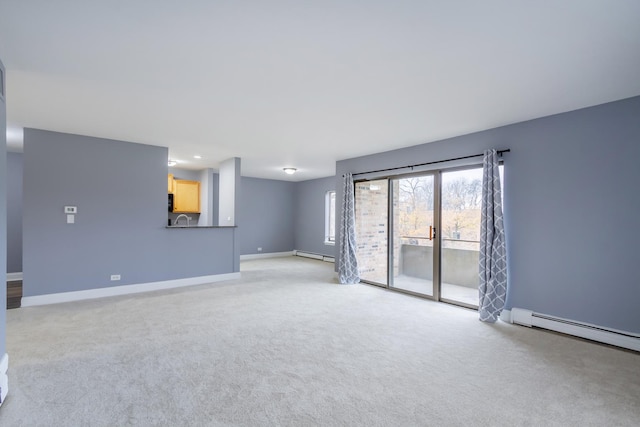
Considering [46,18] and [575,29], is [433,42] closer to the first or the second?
[575,29]

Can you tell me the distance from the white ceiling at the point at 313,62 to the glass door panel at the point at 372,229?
187cm

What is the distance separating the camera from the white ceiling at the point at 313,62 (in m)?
1.88

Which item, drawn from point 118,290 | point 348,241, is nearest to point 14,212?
point 118,290

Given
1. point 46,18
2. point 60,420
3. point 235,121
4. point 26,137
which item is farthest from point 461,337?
point 26,137

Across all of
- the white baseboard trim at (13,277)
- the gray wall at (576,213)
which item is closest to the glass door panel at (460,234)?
the gray wall at (576,213)

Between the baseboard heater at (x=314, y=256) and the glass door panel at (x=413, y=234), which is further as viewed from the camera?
the baseboard heater at (x=314, y=256)

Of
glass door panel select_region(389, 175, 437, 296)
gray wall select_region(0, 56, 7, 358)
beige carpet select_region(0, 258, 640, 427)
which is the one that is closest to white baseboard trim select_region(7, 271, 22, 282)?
beige carpet select_region(0, 258, 640, 427)

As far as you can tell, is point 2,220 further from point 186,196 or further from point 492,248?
point 186,196

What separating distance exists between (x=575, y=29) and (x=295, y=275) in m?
5.70

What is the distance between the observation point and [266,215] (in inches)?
374

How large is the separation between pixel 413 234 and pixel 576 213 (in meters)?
2.20

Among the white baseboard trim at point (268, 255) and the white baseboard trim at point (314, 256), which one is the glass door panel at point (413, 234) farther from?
the white baseboard trim at point (268, 255)

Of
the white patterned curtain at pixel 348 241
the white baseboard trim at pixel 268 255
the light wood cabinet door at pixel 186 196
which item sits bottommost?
the white baseboard trim at pixel 268 255

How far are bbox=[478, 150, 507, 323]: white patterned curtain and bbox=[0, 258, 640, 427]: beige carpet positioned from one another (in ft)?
0.90
